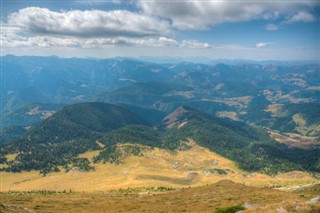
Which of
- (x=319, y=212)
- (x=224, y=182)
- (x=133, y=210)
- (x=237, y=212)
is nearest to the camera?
(x=319, y=212)

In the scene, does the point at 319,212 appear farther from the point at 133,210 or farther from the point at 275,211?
the point at 133,210

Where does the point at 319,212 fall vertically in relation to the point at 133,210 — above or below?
above

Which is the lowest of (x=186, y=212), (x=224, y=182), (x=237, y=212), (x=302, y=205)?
(x=224, y=182)

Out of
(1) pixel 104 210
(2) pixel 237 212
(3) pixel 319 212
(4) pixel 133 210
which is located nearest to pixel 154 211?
(4) pixel 133 210

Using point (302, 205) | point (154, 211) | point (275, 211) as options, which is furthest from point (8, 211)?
point (302, 205)

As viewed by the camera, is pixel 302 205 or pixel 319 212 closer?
pixel 319 212

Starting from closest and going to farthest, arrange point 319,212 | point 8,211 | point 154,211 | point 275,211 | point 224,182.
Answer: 1. point 319,212
2. point 275,211
3. point 8,211
4. point 154,211
5. point 224,182

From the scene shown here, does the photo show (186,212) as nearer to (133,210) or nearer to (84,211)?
(133,210)

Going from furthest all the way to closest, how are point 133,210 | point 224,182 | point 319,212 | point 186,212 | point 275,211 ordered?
point 224,182, point 133,210, point 186,212, point 275,211, point 319,212

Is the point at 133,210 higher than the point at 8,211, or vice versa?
the point at 8,211
